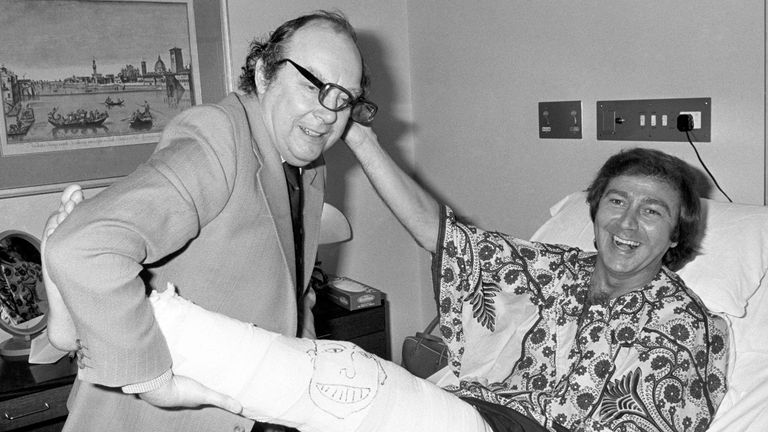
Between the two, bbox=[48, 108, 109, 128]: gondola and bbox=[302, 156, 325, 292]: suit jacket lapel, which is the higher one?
bbox=[48, 108, 109, 128]: gondola

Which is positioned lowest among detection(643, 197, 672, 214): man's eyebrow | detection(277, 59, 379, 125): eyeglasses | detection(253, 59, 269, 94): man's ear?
detection(643, 197, 672, 214): man's eyebrow

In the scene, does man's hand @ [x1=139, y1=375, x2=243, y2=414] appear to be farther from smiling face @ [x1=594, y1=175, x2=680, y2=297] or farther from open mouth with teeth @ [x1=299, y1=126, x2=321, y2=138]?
smiling face @ [x1=594, y1=175, x2=680, y2=297]

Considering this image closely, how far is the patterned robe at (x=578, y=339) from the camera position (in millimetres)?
1460

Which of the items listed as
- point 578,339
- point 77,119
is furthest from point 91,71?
point 578,339

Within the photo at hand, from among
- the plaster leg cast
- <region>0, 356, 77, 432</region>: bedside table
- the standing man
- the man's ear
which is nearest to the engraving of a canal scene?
<region>0, 356, 77, 432</region>: bedside table

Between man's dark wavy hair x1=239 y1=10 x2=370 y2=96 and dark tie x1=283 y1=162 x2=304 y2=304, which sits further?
dark tie x1=283 y1=162 x2=304 y2=304

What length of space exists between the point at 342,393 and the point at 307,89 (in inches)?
20.9

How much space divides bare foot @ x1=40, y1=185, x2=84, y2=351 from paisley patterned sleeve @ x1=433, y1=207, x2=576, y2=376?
89 centimetres

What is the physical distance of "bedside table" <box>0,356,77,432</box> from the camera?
5.85 ft

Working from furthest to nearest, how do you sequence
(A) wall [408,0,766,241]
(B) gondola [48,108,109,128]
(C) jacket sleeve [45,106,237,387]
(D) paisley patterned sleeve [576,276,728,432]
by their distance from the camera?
(B) gondola [48,108,109,128], (A) wall [408,0,766,241], (D) paisley patterned sleeve [576,276,728,432], (C) jacket sleeve [45,106,237,387]

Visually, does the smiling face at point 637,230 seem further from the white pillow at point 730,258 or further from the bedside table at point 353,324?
the bedside table at point 353,324

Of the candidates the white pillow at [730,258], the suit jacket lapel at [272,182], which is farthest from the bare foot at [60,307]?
the white pillow at [730,258]

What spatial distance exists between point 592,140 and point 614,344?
3.44 ft

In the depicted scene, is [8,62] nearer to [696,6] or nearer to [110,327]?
[110,327]
